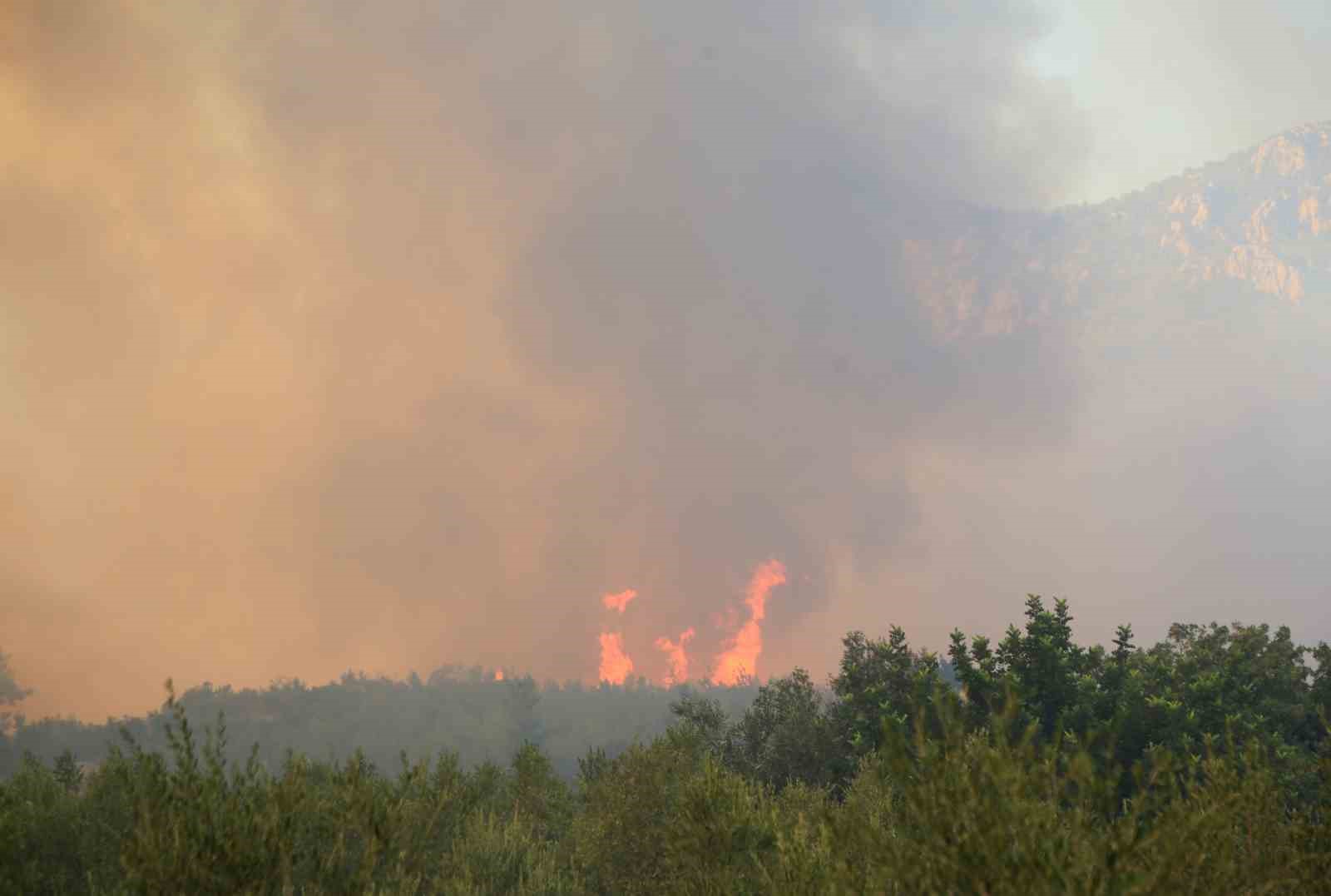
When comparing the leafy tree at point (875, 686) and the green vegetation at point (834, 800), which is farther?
the leafy tree at point (875, 686)

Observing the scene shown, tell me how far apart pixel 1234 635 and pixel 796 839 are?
2102 inches

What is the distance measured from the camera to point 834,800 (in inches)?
2021

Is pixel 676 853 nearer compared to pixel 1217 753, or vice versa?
pixel 676 853

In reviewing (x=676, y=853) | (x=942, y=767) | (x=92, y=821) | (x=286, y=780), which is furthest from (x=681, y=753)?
(x=942, y=767)

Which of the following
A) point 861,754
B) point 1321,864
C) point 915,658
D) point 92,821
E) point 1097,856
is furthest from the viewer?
point 915,658

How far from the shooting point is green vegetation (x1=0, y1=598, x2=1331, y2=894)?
11281 mm

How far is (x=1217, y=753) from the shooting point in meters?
44.6

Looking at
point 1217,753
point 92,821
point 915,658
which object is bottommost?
point 92,821

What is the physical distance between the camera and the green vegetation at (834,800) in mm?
11281

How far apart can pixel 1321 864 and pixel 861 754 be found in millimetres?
39831

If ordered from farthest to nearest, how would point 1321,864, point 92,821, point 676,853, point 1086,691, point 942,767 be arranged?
1. point 1086,691
2. point 92,821
3. point 676,853
4. point 1321,864
5. point 942,767

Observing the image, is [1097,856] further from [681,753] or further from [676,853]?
[681,753]

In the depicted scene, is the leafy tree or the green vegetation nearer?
the green vegetation

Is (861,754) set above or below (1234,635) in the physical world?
below
